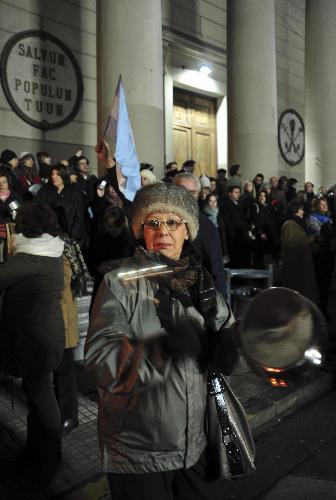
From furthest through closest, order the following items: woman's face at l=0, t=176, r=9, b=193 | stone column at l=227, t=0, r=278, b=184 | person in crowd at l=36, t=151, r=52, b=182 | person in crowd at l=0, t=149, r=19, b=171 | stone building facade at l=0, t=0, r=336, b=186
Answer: stone column at l=227, t=0, r=278, b=184 → stone building facade at l=0, t=0, r=336, b=186 → person in crowd at l=36, t=151, r=52, b=182 → person in crowd at l=0, t=149, r=19, b=171 → woman's face at l=0, t=176, r=9, b=193

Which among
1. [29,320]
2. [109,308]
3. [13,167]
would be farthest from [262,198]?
[109,308]

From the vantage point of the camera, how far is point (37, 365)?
9.91 ft

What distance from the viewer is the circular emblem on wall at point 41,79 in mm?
9695

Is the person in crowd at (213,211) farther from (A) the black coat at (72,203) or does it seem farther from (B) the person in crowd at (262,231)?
(A) the black coat at (72,203)

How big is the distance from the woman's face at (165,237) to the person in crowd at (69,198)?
462cm

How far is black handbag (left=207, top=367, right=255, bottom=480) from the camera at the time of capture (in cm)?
183

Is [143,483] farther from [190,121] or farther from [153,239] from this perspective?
[190,121]

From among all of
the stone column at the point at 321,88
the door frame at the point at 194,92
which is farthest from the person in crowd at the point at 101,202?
the stone column at the point at 321,88

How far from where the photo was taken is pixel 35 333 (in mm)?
3047

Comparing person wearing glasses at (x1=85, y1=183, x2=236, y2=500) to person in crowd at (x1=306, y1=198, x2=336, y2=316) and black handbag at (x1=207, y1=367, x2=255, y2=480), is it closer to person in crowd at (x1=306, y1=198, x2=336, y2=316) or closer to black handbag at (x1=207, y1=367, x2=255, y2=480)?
black handbag at (x1=207, y1=367, x2=255, y2=480)

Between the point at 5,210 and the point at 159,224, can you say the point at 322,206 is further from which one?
the point at 159,224

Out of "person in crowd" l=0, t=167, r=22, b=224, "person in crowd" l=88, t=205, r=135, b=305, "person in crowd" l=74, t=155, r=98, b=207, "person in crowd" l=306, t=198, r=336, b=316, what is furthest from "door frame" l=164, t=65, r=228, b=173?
"person in crowd" l=88, t=205, r=135, b=305

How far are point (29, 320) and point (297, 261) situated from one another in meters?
5.16

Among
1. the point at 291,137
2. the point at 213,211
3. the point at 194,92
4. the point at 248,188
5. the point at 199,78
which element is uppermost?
the point at 199,78
